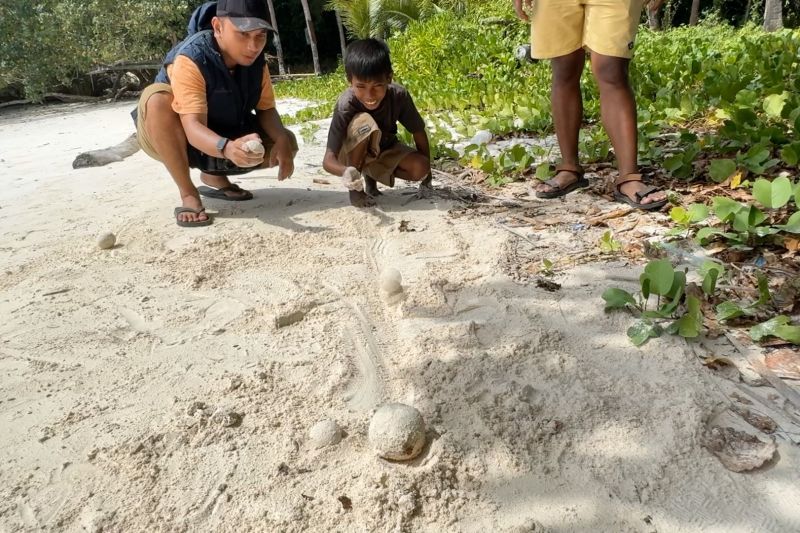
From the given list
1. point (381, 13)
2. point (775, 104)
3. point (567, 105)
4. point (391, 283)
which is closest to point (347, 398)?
point (391, 283)

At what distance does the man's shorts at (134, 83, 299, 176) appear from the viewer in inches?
122

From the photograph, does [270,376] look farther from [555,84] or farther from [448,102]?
[448,102]

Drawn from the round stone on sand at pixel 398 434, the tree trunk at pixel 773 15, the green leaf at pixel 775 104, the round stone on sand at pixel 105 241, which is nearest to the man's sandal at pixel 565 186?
the green leaf at pixel 775 104

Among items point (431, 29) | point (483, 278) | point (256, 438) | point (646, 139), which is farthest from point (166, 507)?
point (431, 29)

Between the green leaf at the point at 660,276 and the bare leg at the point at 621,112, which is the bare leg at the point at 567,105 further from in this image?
the green leaf at the point at 660,276

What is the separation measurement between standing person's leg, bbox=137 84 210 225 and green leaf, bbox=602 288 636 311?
2.15m

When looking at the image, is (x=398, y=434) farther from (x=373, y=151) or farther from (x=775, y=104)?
(x=775, y=104)

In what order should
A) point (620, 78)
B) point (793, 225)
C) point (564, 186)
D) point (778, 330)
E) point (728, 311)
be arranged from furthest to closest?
point (564, 186) → point (620, 78) → point (793, 225) → point (728, 311) → point (778, 330)

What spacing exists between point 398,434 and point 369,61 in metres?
2.03

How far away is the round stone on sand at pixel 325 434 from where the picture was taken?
142 cm

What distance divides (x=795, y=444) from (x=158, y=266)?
2.37 metres

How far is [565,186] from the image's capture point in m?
3.03

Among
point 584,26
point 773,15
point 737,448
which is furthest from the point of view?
point 773,15

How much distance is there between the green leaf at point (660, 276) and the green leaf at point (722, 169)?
118cm
